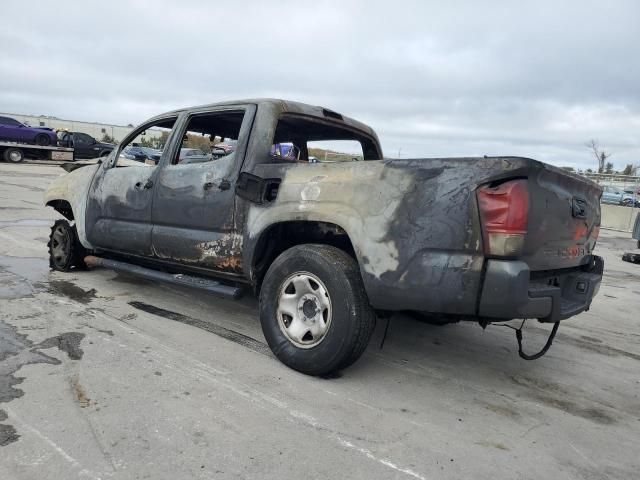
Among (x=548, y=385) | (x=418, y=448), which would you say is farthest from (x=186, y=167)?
(x=548, y=385)

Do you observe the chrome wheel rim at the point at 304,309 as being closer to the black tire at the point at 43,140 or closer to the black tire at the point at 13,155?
the black tire at the point at 13,155

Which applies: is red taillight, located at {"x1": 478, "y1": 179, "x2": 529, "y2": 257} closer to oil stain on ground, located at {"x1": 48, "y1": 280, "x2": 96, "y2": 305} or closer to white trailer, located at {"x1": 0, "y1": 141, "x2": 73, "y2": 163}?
oil stain on ground, located at {"x1": 48, "y1": 280, "x2": 96, "y2": 305}

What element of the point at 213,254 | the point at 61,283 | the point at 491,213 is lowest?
the point at 61,283

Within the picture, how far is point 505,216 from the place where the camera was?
2662mm

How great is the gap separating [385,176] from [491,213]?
671 mm

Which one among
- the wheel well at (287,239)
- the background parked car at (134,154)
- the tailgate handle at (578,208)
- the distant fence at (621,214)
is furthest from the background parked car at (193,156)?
the distant fence at (621,214)

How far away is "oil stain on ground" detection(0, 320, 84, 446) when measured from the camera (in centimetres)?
288

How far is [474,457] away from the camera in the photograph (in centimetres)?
252

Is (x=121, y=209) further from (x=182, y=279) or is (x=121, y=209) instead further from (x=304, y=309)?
(x=304, y=309)

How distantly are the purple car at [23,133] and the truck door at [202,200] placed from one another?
83.4ft

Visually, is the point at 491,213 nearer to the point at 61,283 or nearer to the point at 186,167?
the point at 186,167

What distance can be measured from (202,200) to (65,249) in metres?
2.64

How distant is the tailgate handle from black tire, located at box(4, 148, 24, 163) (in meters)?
27.9

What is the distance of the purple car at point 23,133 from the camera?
25.1 m
